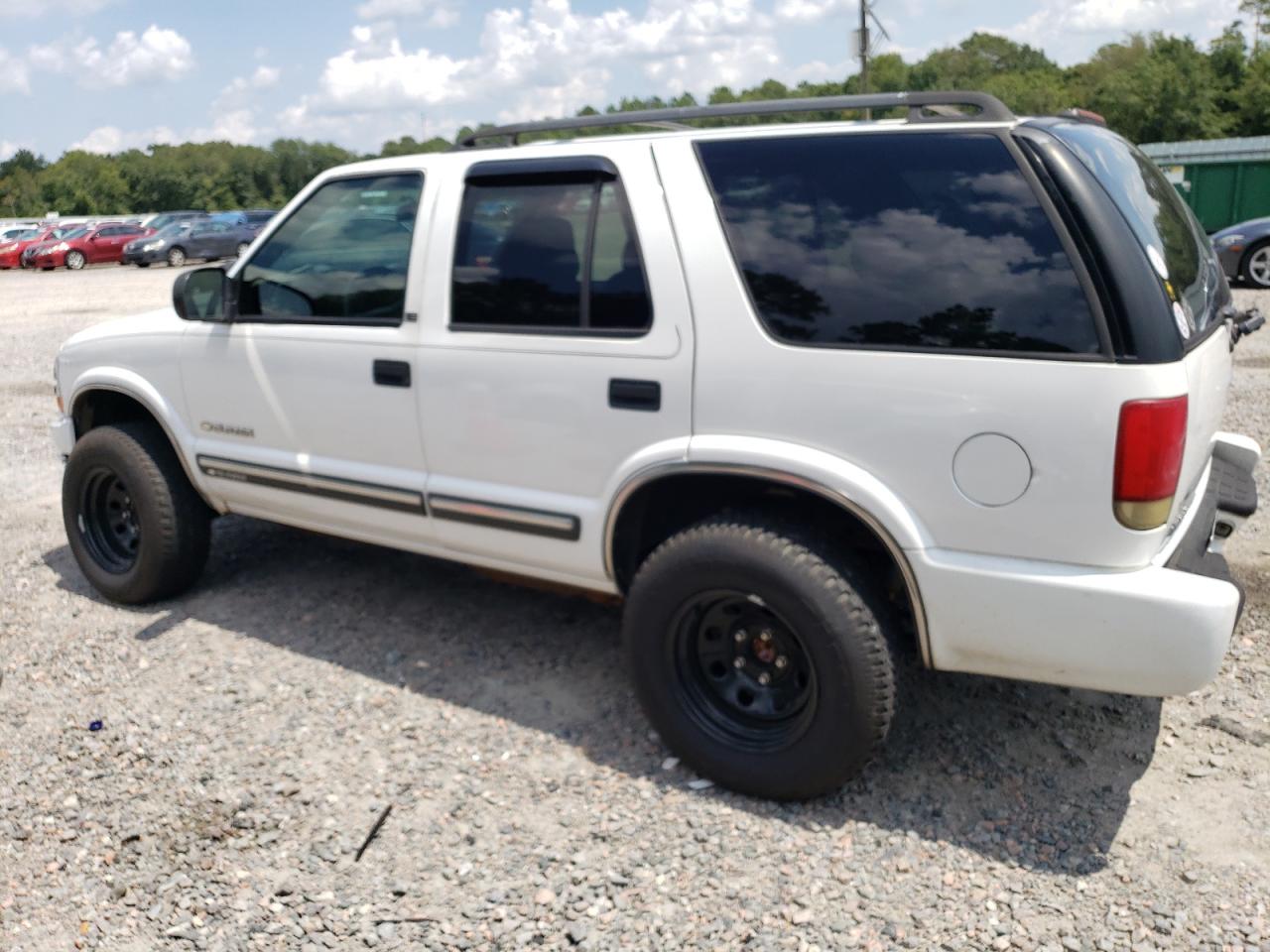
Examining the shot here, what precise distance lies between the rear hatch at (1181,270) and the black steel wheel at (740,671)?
3.79ft

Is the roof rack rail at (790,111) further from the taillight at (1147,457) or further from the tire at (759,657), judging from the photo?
the tire at (759,657)

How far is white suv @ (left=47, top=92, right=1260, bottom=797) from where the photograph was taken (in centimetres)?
287

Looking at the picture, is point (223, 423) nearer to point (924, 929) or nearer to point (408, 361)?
point (408, 361)

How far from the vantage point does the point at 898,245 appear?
3078 mm

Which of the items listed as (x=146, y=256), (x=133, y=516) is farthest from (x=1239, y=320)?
(x=146, y=256)

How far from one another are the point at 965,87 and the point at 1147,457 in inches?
3204

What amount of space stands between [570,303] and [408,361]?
68 cm

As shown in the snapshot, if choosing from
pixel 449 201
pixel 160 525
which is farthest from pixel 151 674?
pixel 449 201

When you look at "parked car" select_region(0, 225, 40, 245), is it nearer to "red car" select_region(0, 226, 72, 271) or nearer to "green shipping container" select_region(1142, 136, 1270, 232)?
"red car" select_region(0, 226, 72, 271)

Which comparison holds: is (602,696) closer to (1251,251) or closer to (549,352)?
(549,352)

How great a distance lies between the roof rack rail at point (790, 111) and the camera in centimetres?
315

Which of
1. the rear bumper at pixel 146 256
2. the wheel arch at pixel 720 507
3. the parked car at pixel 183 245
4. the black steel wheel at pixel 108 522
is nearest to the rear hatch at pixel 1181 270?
the wheel arch at pixel 720 507

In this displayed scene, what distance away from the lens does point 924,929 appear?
9.40 feet

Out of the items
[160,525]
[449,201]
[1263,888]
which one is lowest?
[1263,888]
